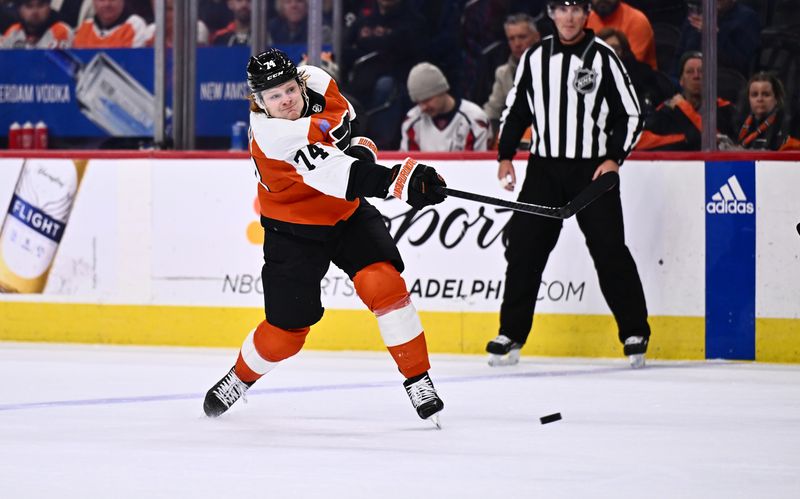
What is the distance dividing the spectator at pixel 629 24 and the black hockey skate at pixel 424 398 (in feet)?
7.77

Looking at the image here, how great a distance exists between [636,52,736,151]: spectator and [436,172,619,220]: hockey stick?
2.41 feet

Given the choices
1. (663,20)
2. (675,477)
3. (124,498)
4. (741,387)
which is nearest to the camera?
(124,498)

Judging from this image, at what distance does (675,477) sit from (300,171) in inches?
47.6

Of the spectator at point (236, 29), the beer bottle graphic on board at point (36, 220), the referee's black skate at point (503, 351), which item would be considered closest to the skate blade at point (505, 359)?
the referee's black skate at point (503, 351)

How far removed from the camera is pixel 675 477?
8.95 ft

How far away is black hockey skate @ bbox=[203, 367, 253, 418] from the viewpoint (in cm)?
362

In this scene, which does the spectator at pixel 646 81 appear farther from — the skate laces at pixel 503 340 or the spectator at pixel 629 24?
the skate laces at pixel 503 340

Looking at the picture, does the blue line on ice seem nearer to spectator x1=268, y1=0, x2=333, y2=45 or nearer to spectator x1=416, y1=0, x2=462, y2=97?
spectator x1=416, y1=0, x2=462, y2=97

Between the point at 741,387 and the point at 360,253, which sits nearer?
the point at 360,253

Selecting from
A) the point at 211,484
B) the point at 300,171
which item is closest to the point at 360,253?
the point at 300,171

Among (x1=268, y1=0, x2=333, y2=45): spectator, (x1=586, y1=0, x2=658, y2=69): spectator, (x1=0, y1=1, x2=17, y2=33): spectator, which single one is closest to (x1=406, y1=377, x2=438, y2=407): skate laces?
(x1=586, y1=0, x2=658, y2=69): spectator

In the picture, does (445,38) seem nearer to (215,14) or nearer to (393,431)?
(215,14)

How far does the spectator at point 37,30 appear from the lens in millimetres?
6551

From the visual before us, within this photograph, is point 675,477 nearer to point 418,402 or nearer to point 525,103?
point 418,402
